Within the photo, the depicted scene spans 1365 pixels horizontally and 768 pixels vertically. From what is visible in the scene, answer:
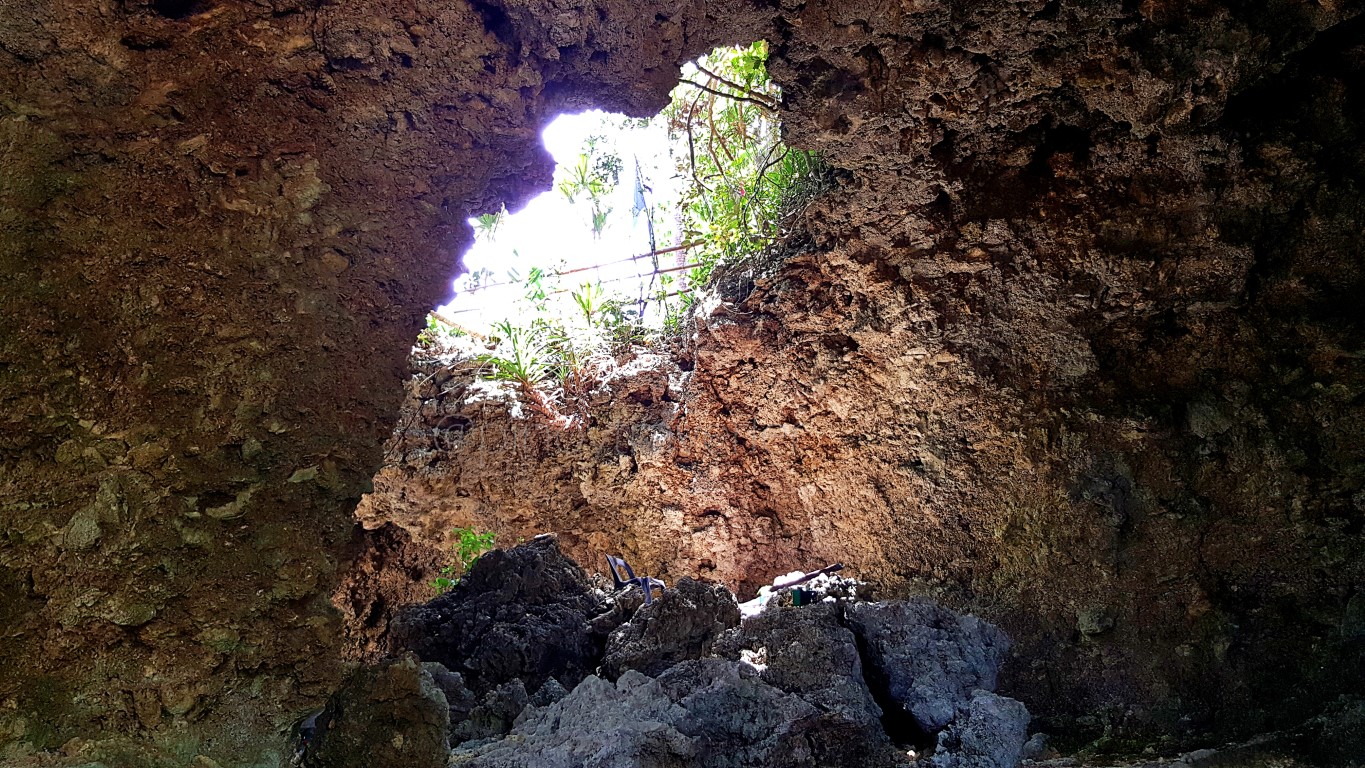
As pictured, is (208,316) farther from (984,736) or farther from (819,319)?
(984,736)

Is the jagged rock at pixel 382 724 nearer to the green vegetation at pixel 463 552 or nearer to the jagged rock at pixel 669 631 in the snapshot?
the jagged rock at pixel 669 631

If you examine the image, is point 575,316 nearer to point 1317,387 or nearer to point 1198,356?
point 1198,356

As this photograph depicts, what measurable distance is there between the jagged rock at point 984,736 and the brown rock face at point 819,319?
1.57 ft

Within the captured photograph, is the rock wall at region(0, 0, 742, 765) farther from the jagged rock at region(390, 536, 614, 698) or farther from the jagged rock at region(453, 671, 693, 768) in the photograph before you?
the jagged rock at region(390, 536, 614, 698)

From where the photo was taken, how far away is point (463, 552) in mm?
4957

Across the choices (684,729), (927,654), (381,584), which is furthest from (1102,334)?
(381,584)

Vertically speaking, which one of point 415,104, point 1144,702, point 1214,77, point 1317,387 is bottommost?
point 1144,702

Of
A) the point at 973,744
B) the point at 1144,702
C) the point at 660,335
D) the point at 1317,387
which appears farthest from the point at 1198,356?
the point at 660,335

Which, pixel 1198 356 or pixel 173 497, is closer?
pixel 173 497

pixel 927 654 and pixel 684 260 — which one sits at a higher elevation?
pixel 684 260

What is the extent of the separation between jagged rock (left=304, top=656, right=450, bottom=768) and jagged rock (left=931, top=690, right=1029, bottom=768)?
5.49ft

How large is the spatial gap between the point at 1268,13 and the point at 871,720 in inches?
111

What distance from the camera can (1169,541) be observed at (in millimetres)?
3260

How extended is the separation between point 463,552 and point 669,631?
82.8 inches
